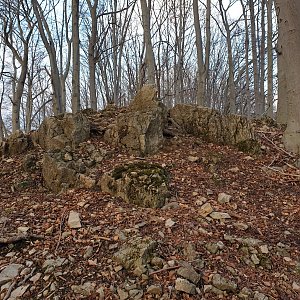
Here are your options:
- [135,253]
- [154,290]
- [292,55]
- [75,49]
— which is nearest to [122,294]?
[154,290]

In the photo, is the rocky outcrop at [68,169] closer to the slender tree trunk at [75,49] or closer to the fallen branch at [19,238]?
the fallen branch at [19,238]

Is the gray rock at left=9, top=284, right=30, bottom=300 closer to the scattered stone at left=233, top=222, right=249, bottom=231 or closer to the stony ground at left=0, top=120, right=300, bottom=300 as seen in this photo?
the stony ground at left=0, top=120, right=300, bottom=300

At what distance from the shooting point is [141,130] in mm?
3629

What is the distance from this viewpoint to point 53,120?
4000mm

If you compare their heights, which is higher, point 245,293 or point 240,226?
point 240,226

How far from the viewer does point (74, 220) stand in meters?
2.35

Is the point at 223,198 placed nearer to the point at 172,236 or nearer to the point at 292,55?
the point at 172,236

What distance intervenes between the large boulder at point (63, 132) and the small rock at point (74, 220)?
4.79 feet

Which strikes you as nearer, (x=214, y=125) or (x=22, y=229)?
(x=22, y=229)

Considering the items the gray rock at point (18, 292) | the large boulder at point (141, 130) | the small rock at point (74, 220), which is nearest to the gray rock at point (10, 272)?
the gray rock at point (18, 292)

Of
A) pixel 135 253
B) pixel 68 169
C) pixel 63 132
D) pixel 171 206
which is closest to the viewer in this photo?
pixel 135 253

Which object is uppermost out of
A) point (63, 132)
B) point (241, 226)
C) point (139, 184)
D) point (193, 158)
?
point (63, 132)

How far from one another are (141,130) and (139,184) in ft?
3.67

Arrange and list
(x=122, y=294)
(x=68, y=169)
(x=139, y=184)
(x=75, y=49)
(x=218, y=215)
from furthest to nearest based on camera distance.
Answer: (x=75, y=49) → (x=68, y=169) → (x=139, y=184) → (x=218, y=215) → (x=122, y=294)
